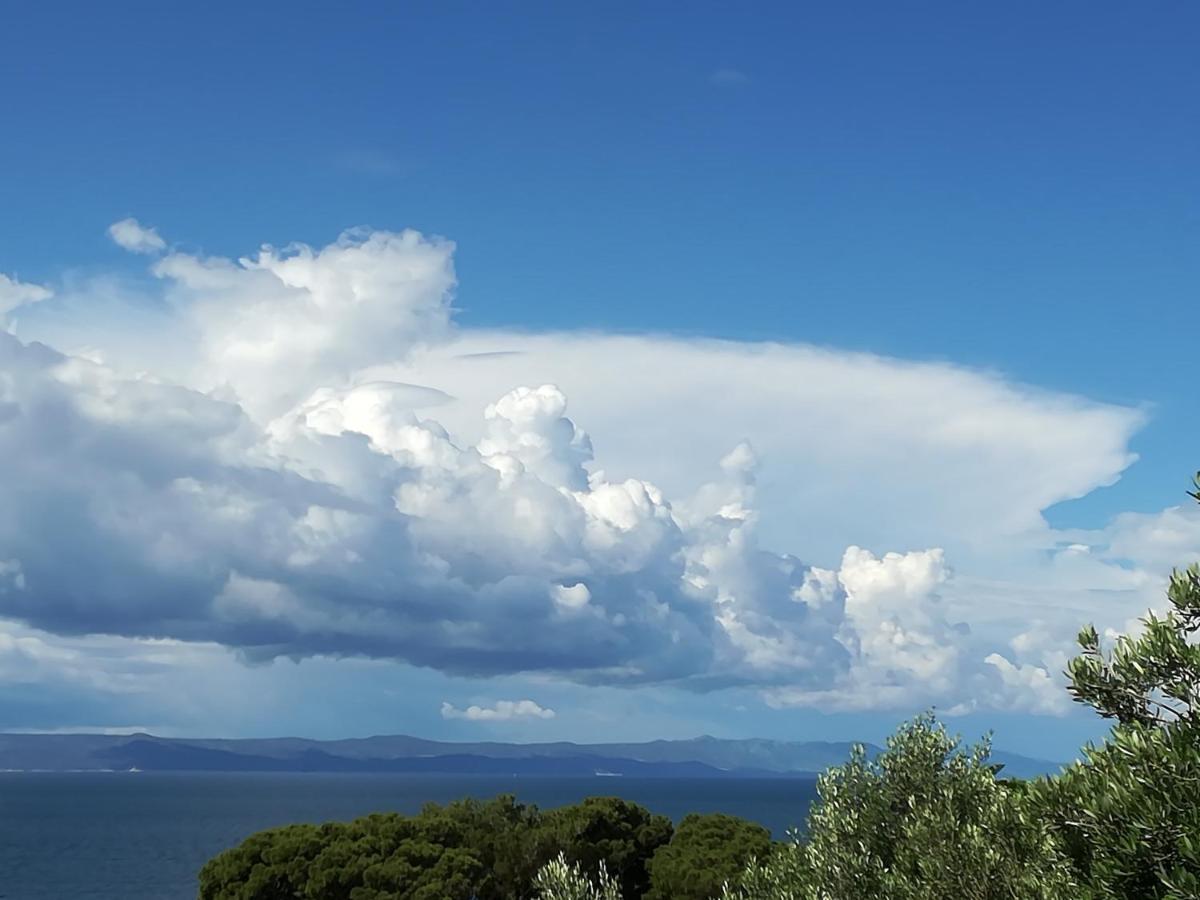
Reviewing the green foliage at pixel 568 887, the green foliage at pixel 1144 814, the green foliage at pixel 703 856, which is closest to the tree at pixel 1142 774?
the green foliage at pixel 1144 814

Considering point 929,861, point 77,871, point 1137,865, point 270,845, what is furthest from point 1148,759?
point 77,871

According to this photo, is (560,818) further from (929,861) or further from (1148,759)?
(1148,759)

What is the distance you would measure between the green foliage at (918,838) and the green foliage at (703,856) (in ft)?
92.5

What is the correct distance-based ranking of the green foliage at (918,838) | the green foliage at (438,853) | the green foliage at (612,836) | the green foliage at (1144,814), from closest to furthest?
the green foliage at (1144,814) < the green foliage at (918,838) < the green foliage at (438,853) < the green foliage at (612,836)

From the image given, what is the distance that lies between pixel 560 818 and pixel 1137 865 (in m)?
53.6

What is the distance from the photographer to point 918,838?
77.4 ft

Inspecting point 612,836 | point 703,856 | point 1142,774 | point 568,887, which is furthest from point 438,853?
point 1142,774

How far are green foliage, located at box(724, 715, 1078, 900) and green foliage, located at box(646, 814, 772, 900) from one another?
2819cm

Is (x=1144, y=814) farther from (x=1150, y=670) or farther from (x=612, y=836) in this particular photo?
(x=612, y=836)

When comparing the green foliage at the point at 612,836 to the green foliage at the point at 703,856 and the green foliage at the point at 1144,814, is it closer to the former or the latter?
the green foliage at the point at 703,856

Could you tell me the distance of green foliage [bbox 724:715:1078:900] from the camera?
21500 millimetres

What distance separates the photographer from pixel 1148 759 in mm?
16453

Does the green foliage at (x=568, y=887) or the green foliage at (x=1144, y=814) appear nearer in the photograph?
the green foliage at (x=1144, y=814)

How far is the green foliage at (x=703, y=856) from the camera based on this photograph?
2352 inches
